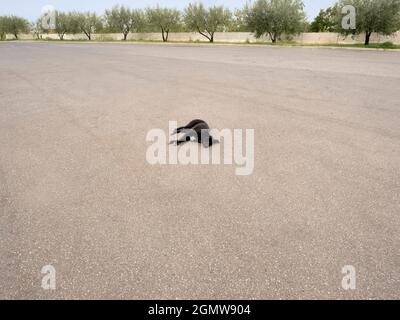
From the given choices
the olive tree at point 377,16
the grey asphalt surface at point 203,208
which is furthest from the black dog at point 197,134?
the olive tree at point 377,16

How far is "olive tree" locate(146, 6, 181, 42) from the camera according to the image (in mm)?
60656

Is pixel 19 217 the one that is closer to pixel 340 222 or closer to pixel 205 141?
pixel 205 141

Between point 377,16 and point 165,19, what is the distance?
42.9 m

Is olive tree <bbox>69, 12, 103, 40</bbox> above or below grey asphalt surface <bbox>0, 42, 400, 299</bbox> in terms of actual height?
above

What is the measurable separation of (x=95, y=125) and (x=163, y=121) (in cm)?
152

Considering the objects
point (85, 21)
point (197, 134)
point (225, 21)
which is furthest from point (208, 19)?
point (197, 134)

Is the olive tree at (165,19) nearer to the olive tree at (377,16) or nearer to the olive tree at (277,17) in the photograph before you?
the olive tree at (277,17)

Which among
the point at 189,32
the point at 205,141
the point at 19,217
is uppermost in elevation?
the point at 189,32

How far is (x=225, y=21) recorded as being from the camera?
54.0 meters

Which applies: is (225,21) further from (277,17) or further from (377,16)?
(377,16)

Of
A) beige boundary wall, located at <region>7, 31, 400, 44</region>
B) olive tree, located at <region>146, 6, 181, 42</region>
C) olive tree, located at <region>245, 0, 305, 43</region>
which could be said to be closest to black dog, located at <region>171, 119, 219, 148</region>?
beige boundary wall, located at <region>7, 31, 400, 44</region>

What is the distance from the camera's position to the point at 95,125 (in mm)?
6430

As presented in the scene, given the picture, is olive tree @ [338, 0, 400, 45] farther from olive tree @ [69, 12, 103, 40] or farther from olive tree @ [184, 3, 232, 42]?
olive tree @ [69, 12, 103, 40]
